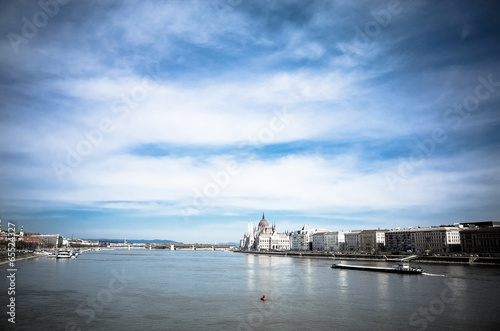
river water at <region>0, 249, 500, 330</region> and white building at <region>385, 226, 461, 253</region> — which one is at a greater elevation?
white building at <region>385, 226, 461, 253</region>

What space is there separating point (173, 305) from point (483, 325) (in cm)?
2306

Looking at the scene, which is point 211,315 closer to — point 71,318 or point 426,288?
point 71,318

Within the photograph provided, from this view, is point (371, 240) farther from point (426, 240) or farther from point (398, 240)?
point (426, 240)

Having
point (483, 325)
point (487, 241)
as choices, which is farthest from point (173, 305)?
point (487, 241)

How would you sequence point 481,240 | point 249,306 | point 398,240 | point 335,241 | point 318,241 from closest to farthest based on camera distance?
point 249,306
point 481,240
point 398,240
point 335,241
point 318,241

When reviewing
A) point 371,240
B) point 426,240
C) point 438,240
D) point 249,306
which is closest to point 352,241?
point 371,240

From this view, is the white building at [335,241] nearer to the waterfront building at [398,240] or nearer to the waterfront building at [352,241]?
the waterfront building at [352,241]

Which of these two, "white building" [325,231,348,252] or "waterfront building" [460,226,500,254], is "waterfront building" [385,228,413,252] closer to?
"waterfront building" [460,226,500,254]

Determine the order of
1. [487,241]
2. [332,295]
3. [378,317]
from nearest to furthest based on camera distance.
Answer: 1. [378,317]
2. [332,295]
3. [487,241]

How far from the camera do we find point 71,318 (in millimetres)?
27250

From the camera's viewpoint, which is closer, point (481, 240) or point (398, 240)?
point (481, 240)

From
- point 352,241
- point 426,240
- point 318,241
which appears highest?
point 426,240

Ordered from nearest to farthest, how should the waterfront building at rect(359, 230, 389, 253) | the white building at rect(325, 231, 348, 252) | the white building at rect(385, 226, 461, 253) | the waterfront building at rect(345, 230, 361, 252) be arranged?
the white building at rect(385, 226, 461, 253), the waterfront building at rect(359, 230, 389, 253), the waterfront building at rect(345, 230, 361, 252), the white building at rect(325, 231, 348, 252)

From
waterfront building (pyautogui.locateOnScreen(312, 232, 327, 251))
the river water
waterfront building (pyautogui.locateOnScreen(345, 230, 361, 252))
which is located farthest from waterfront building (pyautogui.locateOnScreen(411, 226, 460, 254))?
the river water
